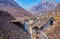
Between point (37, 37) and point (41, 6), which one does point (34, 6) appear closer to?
point (41, 6)

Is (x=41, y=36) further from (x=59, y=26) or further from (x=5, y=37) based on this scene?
(x=5, y=37)

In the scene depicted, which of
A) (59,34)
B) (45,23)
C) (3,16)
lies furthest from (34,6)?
(3,16)

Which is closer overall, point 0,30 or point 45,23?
point 0,30

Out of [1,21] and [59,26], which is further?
[59,26]

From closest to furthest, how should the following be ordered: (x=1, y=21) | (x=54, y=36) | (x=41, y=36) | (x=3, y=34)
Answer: (x=3, y=34) → (x=1, y=21) → (x=54, y=36) → (x=41, y=36)

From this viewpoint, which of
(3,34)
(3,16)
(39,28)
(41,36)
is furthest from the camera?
(39,28)

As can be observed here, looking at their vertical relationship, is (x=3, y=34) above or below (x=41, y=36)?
above

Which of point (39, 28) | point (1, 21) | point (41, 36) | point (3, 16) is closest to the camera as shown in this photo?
point (1, 21)

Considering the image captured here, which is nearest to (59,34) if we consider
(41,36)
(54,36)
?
(54,36)

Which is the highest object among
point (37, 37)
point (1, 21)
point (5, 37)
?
point (1, 21)
